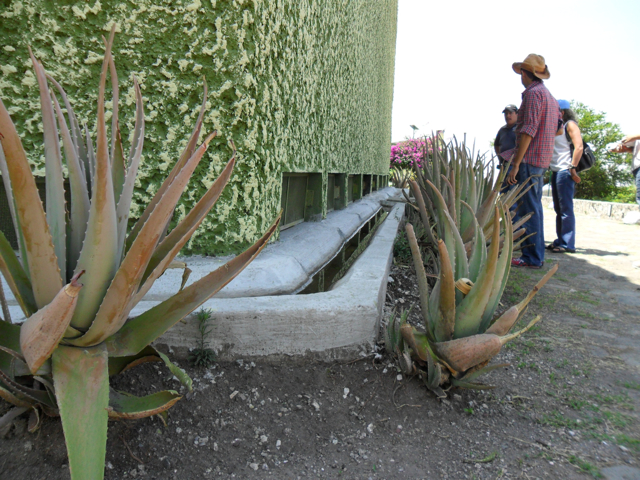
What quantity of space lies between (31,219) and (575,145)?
498 centimetres

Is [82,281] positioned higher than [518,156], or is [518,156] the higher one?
[518,156]

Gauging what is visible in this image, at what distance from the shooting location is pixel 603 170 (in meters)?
15.3

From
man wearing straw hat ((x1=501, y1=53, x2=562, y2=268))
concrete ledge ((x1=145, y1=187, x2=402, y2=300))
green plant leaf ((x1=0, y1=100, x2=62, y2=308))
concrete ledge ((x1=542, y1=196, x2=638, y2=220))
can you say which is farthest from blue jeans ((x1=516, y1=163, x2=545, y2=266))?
concrete ledge ((x1=542, y1=196, x2=638, y2=220))

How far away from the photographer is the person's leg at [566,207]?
457 centimetres

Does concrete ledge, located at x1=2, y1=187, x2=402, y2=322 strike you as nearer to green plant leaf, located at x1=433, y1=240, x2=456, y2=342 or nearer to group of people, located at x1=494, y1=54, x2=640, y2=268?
green plant leaf, located at x1=433, y1=240, x2=456, y2=342

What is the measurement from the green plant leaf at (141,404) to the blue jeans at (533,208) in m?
3.50

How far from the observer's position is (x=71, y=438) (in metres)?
0.79

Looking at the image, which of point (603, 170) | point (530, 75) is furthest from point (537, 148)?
point (603, 170)

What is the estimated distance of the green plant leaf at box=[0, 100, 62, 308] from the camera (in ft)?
2.37

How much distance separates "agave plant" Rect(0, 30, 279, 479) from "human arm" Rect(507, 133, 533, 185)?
3.24 metres

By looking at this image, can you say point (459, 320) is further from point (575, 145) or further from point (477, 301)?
point (575, 145)

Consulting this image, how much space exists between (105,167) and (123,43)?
1.21 m

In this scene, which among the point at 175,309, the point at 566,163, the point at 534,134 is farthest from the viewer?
the point at 566,163

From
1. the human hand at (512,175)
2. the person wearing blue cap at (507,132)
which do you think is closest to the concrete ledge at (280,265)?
the human hand at (512,175)
